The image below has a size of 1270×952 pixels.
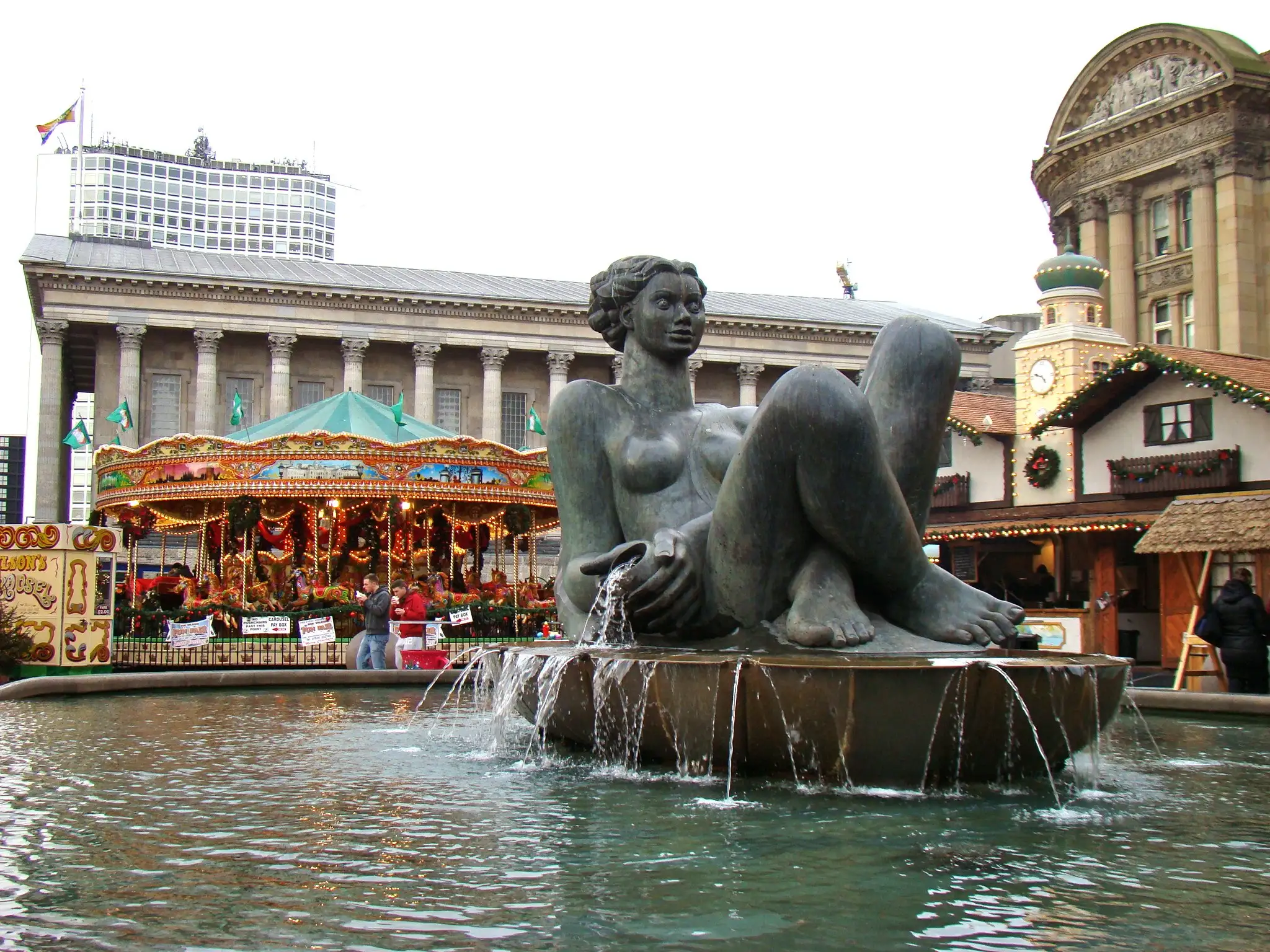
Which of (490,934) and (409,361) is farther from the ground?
(409,361)

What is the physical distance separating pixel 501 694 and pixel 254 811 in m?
1.96

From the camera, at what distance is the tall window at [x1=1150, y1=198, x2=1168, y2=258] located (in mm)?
53625

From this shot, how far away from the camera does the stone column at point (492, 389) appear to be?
220ft

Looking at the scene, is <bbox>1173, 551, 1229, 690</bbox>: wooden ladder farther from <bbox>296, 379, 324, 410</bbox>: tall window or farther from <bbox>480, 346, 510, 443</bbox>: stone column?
<bbox>296, 379, 324, 410</bbox>: tall window

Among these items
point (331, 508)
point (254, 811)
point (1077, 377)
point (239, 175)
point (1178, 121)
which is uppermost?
point (239, 175)

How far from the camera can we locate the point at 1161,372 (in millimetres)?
26312

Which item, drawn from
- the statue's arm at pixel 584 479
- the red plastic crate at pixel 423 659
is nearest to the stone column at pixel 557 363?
the red plastic crate at pixel 423 659

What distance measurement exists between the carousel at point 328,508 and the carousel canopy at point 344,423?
0.16 ft

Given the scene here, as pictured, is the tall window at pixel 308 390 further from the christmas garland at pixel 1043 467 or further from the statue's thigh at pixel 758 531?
the statue's thigh at pixel 758 531

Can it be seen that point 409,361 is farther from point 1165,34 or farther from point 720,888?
point 720,888

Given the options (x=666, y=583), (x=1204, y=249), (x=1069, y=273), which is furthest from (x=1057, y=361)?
(x=666, y=583)

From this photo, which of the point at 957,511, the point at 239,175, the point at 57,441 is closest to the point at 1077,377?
the point at 957,511

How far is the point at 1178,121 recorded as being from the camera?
5250cm

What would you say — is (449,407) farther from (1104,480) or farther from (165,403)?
(1104,480)
